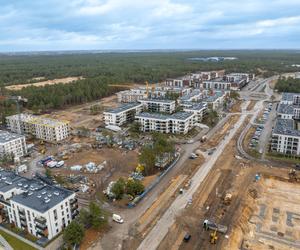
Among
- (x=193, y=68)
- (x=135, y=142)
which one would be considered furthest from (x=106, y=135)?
(x=193, y=68)

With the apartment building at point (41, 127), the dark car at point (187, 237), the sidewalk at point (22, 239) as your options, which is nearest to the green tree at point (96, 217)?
the sidewalk at point (22, 239)

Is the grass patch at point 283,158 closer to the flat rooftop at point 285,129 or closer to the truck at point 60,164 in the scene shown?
the flat rooftop at point 285,129

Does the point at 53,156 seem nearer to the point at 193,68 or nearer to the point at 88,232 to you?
the point at 88,232

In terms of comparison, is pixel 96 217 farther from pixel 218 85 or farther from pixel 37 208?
pixel 218 85

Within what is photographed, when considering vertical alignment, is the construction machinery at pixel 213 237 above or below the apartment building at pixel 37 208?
below

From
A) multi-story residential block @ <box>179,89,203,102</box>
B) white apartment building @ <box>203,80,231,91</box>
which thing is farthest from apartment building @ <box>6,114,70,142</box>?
white apartment building @ <box>203,80,231,91</box>

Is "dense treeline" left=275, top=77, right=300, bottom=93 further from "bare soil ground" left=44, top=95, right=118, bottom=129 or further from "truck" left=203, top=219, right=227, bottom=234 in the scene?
"truck" left=203, top=219, right=227, bottom=234
